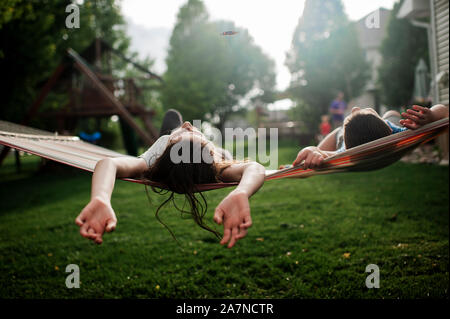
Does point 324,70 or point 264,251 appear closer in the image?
point 264,251

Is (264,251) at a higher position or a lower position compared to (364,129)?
lower

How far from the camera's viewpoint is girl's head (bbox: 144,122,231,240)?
4.77 feet

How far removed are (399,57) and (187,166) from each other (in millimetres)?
12553

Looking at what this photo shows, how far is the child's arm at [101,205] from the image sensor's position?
Answer: 910 millimetres

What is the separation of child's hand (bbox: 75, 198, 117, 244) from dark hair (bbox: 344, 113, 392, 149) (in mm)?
1158

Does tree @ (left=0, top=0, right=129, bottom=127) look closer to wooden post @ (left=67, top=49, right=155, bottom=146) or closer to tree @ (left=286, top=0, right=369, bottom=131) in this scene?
wooden post @ (left=67, top=49, right=155, bottom=146)

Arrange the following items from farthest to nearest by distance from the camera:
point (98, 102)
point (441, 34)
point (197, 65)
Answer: point (98, 102) → point (197, 65) → point (441, 34)

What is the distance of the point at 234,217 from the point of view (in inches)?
38.5

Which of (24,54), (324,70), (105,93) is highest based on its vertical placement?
(324,70)

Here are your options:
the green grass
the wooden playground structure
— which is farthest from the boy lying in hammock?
the wooden playground structure

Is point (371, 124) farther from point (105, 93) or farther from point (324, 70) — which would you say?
point (324, 70)

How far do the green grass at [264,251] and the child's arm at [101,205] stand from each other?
1.38 meters

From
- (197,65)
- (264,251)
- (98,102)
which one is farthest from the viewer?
(98,102)

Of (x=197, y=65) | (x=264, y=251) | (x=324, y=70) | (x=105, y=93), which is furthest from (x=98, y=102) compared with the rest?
(x=324, y=70)
